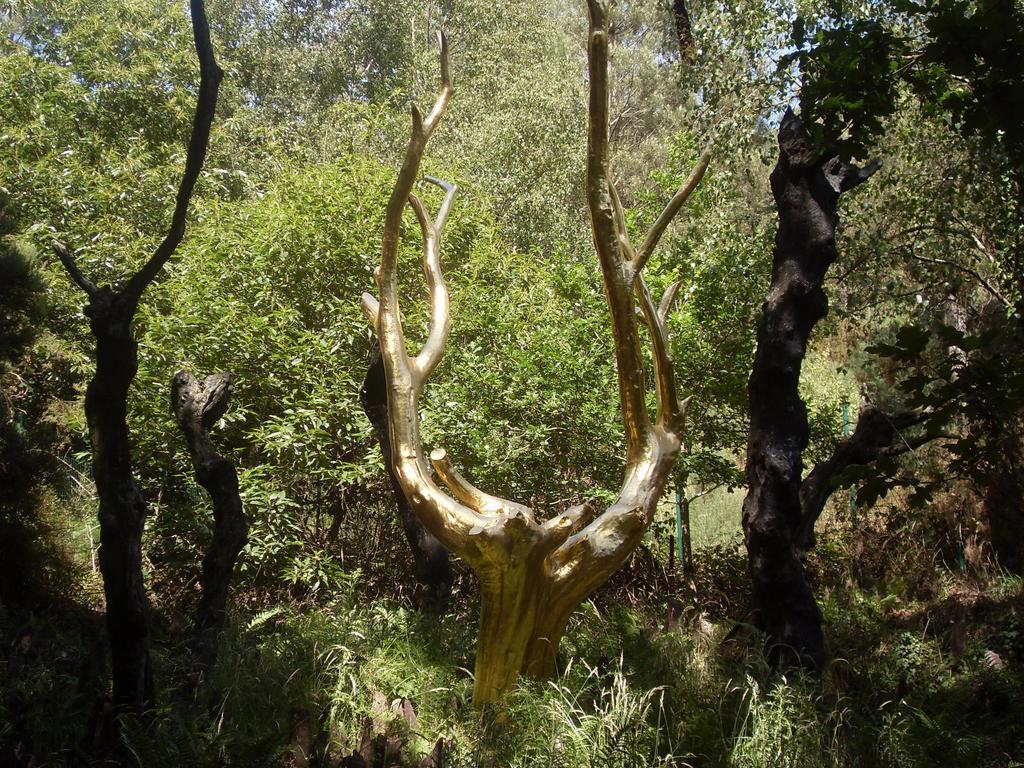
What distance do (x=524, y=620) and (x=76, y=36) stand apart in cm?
1408

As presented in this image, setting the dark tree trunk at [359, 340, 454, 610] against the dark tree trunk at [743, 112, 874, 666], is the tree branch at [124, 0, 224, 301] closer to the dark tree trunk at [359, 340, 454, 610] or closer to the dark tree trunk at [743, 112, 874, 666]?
the dark tree trunk at [359, 340, 454, 610]

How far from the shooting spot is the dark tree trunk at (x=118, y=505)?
4.49m

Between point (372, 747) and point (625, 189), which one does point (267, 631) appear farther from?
point (625, 189)

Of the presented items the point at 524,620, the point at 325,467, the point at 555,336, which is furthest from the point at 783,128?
the point at 325,467

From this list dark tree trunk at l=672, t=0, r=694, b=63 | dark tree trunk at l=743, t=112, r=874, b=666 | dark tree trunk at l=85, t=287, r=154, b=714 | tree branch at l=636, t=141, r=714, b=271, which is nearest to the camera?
dark tree trunk at l=85, t=287, r=154, b=714

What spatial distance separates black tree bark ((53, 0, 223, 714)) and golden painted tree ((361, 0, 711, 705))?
1232 millimetres

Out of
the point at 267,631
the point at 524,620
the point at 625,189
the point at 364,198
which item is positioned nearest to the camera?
the point at 524,620

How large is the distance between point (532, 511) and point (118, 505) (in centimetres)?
205

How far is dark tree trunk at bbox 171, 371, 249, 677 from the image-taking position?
6113 mm

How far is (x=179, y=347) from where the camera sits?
8516 millimetres

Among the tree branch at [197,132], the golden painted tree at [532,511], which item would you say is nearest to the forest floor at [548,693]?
the golden painted tree at [532,511]

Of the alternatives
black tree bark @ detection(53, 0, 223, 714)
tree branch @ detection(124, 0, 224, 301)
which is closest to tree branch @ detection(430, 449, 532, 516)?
black tree bark @ detection(53, 0, 223, 714)

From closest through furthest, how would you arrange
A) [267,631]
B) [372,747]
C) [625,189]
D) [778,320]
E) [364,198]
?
[372,747], [778,320], [267,631], [364,198], [625,189]

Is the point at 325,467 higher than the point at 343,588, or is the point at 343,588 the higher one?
the point at 325,467
